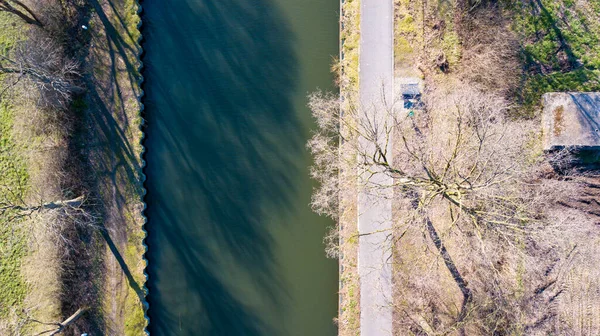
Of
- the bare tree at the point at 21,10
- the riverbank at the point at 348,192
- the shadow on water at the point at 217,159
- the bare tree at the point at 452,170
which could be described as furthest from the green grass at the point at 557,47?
the bare tree at the point at 21,10

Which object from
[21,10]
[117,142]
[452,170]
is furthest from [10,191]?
[452,170]

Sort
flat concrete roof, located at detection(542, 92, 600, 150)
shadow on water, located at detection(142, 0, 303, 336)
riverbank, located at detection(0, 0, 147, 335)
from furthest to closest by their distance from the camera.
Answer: riverbank, located at detection(0, 0, 147, 335) → shadow on water, located at detection(142, 0, 303, 336) → flat concrete roof, located at detection(542, 92, 600, 150)

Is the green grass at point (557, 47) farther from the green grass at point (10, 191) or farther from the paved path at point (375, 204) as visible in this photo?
the green grass at point (10, 191)

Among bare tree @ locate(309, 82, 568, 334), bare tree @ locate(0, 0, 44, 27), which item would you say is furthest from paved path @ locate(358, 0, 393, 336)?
bare tree @ locate(0, 0, 44, 27)

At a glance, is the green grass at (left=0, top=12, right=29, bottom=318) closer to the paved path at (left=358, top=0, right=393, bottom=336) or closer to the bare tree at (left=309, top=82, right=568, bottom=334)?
the bare tree at (left=309, top=82, right=568, bottom=334)

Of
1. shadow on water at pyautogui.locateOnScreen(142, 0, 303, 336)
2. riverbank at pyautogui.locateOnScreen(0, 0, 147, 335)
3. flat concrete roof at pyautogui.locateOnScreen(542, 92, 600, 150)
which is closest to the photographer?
flat concrete roof at pyautogui.locateOnScreen(542, 92, 600, 150)
